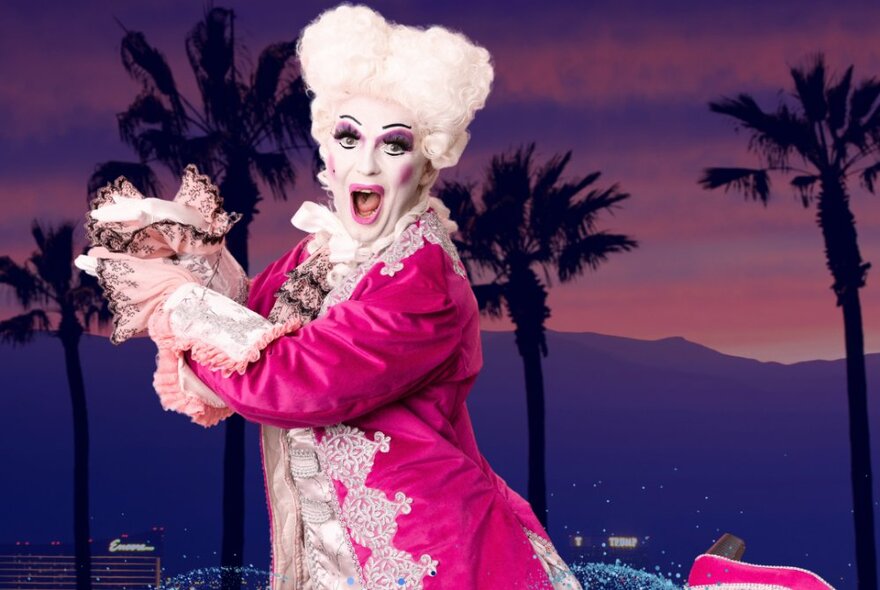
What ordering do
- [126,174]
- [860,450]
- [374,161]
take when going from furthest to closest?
[126,174]
[860,450]
[374,161]

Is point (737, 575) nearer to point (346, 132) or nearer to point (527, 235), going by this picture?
point (346, 132)

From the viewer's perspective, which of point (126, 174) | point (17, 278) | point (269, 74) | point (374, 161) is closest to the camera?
point (374, 161)

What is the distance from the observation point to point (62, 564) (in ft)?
29.8

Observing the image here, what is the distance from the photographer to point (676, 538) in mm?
8578

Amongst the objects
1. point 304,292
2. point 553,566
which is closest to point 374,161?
point 304,292

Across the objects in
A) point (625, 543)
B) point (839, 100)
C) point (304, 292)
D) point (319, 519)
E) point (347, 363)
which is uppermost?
point (839, 100)

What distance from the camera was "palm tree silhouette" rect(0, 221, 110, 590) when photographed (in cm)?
944

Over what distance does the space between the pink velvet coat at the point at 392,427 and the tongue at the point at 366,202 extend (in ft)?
0.36

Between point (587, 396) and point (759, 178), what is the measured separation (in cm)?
202

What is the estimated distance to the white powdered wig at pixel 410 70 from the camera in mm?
2648

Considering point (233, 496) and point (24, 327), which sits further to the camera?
point (24, 327)

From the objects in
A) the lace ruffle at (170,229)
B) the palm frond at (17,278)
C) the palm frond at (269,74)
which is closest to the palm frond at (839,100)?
the palm frond at (269,74)

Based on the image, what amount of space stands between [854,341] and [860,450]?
714 mm

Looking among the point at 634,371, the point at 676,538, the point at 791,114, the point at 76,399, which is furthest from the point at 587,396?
the point at 76,399
